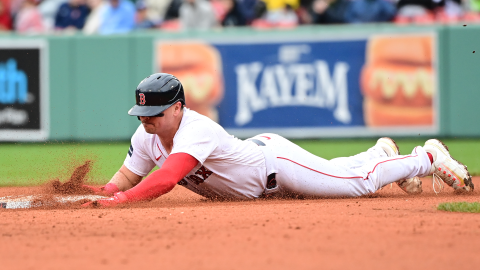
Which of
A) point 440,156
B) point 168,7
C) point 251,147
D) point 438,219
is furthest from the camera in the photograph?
point 168,7

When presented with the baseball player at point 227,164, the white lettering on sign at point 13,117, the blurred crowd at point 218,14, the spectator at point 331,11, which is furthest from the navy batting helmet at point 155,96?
the spectator at point 331,11

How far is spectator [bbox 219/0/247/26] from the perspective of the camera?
495 inches

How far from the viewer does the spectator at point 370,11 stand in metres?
12.1

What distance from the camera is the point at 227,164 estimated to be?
4766 millimetres

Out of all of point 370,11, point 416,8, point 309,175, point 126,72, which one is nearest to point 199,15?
point 126,72

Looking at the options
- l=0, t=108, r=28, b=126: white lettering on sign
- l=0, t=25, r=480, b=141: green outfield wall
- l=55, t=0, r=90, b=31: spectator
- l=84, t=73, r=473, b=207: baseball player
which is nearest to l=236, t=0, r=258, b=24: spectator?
l=0, t=25, r=480, b=141: green outfield wall

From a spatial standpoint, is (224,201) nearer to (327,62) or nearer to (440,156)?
(440,156)

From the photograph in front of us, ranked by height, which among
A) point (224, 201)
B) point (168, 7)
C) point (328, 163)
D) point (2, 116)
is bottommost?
point (2, 116)

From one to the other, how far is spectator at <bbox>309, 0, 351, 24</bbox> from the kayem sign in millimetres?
5033

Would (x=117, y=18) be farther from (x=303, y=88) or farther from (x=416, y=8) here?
(x=416, y=8)

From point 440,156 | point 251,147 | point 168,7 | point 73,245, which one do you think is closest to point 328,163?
point 251,147

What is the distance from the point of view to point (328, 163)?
5.05m

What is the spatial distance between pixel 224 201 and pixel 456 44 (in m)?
7.58

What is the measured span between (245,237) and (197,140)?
124 centimetres
